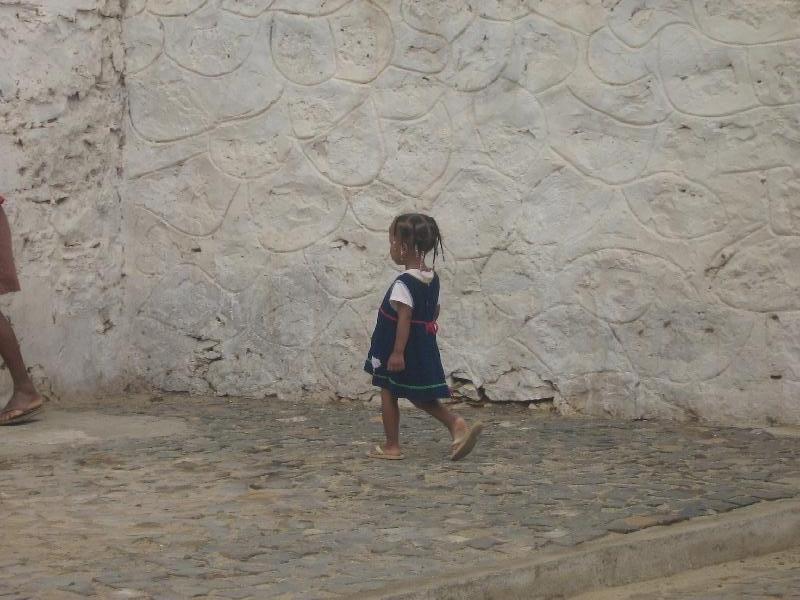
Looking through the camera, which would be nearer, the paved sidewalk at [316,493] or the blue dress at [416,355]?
the paved sidewalk at [316,493]

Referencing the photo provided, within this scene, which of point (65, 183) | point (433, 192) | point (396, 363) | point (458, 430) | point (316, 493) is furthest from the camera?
point (65, 183)

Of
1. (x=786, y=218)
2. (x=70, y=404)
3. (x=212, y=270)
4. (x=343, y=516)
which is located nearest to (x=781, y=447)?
(x=786, y=218)

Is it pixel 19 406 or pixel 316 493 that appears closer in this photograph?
pixel 316 493

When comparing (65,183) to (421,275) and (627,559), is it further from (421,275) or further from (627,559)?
(627,559)

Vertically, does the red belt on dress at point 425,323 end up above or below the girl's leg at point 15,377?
above

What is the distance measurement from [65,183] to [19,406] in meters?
1.38

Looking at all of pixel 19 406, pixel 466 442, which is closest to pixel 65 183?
pixel 19 406

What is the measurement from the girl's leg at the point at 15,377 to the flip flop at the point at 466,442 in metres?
2.33

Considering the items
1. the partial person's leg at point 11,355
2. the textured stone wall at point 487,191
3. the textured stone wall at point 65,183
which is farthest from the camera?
the textured stone wall at point 65,183

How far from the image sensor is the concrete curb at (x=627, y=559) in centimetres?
369

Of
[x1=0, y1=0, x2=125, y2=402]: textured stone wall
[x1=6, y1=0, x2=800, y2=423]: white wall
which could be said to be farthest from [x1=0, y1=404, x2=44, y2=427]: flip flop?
[x1=6, y1=0, x2=800, y2=423]: white wall

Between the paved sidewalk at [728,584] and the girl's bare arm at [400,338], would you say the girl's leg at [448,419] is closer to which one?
the girl's bare arm at [400,338]

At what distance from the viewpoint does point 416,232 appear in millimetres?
5613

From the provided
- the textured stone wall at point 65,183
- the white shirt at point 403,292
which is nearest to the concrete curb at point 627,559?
the white shirt at point 403,292
